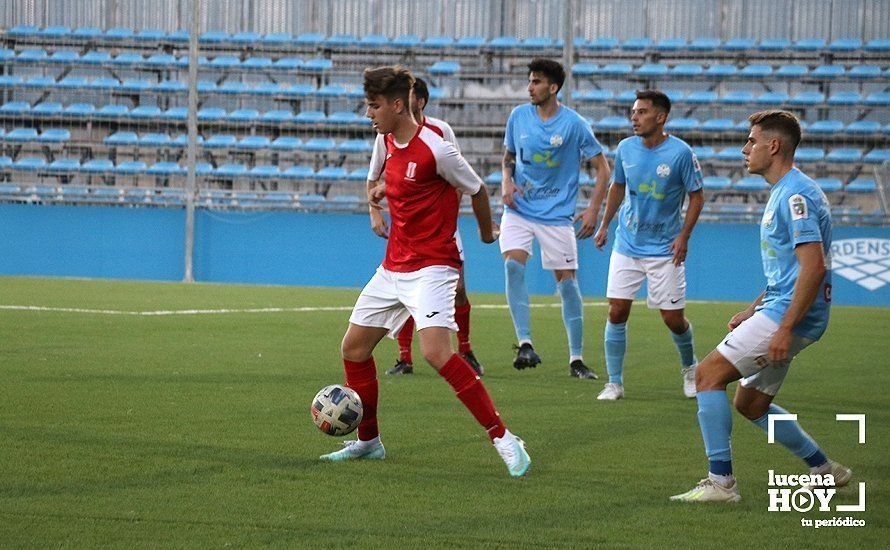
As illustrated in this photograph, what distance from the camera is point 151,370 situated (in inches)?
340

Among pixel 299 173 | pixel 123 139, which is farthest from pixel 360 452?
pixel 123 139

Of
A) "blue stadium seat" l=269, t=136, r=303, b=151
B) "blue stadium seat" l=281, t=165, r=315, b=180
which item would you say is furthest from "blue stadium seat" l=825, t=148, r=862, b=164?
"blue stadium seat" l=269, t=136, r=303, b=151

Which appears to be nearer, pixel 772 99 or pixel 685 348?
pixel 685 348

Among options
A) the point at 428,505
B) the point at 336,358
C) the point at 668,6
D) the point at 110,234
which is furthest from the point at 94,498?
the point at 668,6

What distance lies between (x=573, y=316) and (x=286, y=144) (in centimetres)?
1841

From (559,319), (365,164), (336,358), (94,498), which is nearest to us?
(94,498)

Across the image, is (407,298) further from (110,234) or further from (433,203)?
(110,234)

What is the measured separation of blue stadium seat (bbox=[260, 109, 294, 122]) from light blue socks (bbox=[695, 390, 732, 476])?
2317cm

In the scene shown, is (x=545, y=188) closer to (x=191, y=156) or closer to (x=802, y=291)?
(x=802, y=291)

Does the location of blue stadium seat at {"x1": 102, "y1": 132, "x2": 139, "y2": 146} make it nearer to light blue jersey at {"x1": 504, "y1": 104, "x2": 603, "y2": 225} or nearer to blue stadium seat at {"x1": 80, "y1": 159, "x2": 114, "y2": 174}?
blue stadium seat at {"x1": 80, "y1": 159, "x2": 114, "y2": 174}

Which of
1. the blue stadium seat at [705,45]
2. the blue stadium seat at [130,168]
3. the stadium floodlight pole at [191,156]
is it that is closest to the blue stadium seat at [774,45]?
the blue stadium seat at [705,45]

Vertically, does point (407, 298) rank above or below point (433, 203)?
below

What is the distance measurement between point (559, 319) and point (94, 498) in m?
10.9

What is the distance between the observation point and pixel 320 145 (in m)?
26.9
